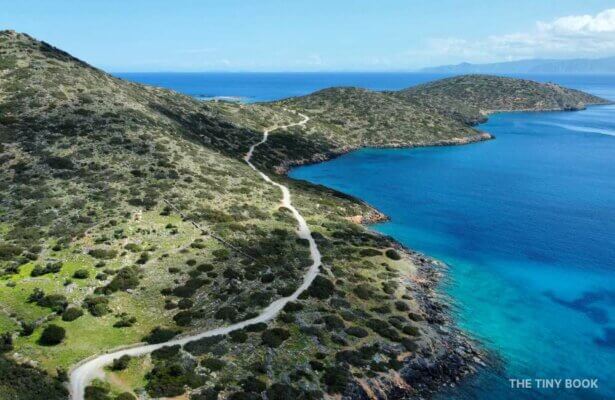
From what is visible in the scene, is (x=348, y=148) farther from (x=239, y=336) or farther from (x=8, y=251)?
(x=239, y=336)

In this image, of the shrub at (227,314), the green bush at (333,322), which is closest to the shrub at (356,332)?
the green bush at (333,322)

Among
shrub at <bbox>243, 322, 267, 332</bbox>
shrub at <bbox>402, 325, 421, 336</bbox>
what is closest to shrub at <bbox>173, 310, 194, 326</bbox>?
shrub at <bbox>243, 322, 267, 332</bbox>

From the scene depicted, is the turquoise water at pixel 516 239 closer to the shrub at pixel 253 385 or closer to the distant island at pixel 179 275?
the distant island at pixel 179 275

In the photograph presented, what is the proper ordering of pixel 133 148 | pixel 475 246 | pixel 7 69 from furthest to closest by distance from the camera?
Answer: pixel 7 69 → pixel 133 148 → pixel 475 246

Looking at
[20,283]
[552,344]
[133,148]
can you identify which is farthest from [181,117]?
[552,344]

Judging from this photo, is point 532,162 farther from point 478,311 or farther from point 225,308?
point 225,308

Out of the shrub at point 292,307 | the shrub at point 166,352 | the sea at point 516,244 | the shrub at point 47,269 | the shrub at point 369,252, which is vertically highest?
the shrub at point 47,269

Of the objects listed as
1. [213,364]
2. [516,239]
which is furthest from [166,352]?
[516,239]
